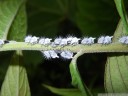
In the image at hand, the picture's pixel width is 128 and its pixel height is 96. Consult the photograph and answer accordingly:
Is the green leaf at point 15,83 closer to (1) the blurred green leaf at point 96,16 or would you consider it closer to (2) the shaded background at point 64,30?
(2) the shaded background at point 64,30

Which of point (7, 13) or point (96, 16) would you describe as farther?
point (96, 16)

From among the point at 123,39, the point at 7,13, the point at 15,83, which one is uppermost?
the point at 7,13

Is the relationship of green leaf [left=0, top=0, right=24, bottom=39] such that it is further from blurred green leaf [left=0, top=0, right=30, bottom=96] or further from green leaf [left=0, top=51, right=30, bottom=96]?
green leaf [left=0, top=51, right=30, bottom=96]

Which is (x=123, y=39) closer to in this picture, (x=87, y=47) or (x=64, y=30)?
(x=87, y=47)

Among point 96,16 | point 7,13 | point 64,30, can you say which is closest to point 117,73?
point 7,13

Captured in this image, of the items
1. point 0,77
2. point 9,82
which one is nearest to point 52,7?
point 0,77

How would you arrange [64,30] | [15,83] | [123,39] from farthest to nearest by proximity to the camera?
1. [64,30]
2. [15,83]
3. [123,39]

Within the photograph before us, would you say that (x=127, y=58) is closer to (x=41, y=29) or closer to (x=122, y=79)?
(x=122, y=79)
